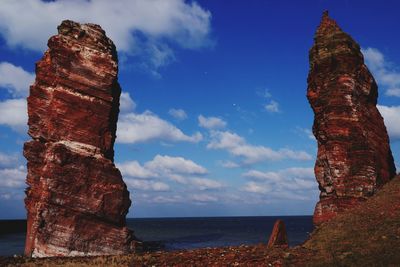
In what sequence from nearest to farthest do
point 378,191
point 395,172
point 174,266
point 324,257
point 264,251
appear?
point 324,257, point 174,266, point 264,251, point 378,191, point 395,172

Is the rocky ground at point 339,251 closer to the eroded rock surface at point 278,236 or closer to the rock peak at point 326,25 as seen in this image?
the eroded rock surface at point 278,236

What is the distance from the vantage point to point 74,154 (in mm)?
41312

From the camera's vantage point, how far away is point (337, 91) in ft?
142

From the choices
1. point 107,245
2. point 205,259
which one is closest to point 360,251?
point 205,259

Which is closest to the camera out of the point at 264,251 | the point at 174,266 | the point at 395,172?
the point at 174,266

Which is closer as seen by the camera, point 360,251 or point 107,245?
point 360,251

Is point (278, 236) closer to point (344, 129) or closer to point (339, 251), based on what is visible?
point (339, 251)

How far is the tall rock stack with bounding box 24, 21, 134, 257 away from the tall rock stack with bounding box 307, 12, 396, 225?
72.4ft

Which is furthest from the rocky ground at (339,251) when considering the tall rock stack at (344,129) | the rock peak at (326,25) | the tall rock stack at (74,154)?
the rock peak at (326,25)

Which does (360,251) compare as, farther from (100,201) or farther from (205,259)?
(100,201)

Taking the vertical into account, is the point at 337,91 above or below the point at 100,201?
above

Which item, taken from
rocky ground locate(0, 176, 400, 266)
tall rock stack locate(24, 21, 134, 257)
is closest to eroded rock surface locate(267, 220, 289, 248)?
rocky ground locate(0, 176, 400, 266)

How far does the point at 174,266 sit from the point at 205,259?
2.14m

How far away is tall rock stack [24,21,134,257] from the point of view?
39.8 meters
